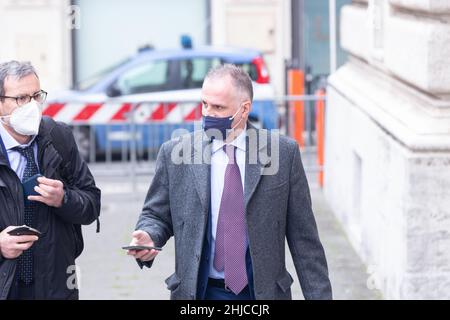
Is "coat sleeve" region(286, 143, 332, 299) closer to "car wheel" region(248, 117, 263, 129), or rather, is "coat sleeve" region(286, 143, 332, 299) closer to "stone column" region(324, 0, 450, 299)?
"stone column" region(324, 0, 450, 299)

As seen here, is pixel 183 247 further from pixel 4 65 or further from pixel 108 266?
pixel 108 266

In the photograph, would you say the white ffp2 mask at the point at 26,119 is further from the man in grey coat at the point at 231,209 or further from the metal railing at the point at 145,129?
the metal railing at the point at 145,129

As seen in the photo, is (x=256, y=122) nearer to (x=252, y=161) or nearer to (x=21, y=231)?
(x=252, y=161)

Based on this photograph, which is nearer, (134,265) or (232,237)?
(232,237)

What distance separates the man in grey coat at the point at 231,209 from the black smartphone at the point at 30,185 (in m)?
0.49

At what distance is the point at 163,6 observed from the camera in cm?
2078

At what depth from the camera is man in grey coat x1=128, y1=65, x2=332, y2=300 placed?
505cm

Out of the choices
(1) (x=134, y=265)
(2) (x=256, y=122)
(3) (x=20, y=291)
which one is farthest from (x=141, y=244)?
(2) (x=256, y=122)

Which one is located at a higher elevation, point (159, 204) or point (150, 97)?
point (159, 204)

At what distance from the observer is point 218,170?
5176 millimetres

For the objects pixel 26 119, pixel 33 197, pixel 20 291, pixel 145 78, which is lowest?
pixel 20 291

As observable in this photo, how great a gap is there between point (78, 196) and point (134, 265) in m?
4.51

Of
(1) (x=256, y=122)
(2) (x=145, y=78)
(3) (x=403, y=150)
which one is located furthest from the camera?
(2) (x=145, y=78)

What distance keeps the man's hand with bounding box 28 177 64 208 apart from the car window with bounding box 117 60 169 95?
1092 cm
